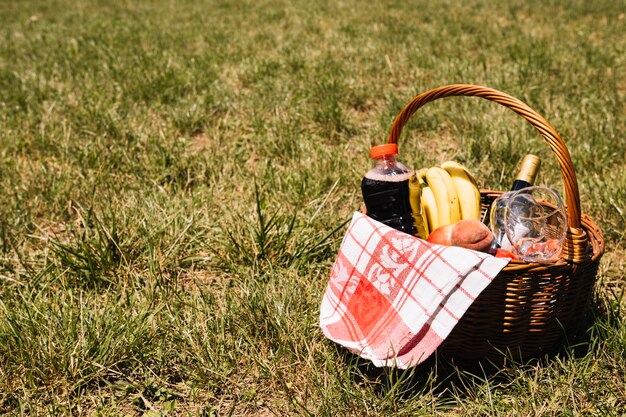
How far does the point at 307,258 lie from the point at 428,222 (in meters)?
0.66

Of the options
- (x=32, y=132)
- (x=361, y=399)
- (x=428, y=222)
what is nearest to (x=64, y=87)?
(x=32, y=132)

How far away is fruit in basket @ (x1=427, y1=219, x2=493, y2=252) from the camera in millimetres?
1915

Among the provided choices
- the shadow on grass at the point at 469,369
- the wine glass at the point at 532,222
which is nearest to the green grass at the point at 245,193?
the shadow on grass at the point at 469,369

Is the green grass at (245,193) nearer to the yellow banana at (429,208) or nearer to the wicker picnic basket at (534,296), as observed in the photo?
the wicker picnic basket at (534,296)

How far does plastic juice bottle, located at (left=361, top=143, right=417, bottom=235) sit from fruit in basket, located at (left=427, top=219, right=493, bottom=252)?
0.84 feet

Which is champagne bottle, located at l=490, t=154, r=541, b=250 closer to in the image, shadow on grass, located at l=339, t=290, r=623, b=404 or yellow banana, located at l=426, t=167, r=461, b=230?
yellow banana, located at l=426, t=167, r=461, b=230

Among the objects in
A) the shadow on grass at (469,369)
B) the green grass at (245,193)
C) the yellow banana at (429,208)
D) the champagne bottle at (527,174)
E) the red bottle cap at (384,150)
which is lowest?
the shadow on grass at (469,369)

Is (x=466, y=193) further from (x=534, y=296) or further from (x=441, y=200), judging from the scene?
(x=534, y=296)

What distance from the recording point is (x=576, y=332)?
2.13 metres

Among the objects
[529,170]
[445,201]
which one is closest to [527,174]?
[529,170]

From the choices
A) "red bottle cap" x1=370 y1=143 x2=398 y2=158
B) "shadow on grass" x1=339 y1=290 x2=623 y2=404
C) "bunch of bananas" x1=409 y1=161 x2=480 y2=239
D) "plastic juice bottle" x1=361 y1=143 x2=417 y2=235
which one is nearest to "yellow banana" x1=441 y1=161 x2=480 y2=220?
"bunch of bananas" x1=409 y1=161 x2=480 y2=239

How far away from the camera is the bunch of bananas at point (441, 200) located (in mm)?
2213

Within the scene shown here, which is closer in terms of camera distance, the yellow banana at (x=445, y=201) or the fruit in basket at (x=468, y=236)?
the fruit in basket at (x=468, y=236)

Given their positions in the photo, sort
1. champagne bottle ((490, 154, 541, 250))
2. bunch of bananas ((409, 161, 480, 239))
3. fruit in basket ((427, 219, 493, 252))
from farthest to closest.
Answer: bunch of bananas ((409, 161, 480, 239)) → champagne bottle ((490, 154, 541, 250)) → fruit in basket ((427, 219, 493, 252))
